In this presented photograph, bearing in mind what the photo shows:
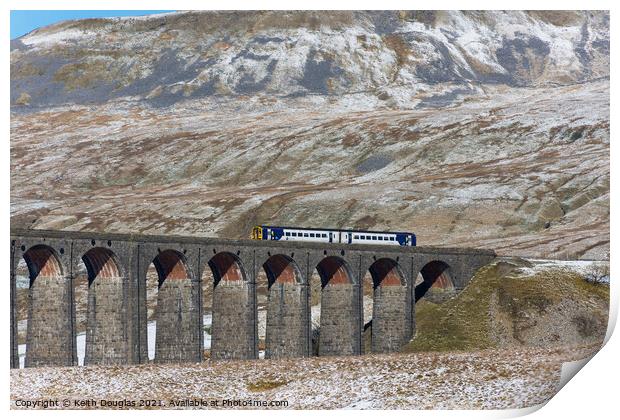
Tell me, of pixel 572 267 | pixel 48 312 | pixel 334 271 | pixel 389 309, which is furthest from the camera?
pixel 389 309

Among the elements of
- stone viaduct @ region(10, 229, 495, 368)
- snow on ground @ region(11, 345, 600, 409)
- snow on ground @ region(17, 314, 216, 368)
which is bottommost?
snow on ground @ region(11, 345, 600, 409)

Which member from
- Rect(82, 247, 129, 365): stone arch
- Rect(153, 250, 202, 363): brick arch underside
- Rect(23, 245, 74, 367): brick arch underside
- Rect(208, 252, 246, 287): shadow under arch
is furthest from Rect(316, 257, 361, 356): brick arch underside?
Rect(23, 245, 74, 367): brick arch underside

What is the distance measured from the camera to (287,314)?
88000 mm

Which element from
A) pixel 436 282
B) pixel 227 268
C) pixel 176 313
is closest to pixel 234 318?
pixel 227 268

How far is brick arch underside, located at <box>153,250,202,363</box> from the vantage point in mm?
79875

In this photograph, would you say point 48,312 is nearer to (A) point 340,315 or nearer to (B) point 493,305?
(A) point 340,315

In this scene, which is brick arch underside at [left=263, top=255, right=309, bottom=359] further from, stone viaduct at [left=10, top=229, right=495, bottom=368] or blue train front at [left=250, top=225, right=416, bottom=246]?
blue train front at [left=250, top=225, right=416, bottom=246]

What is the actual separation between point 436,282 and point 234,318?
930 inches

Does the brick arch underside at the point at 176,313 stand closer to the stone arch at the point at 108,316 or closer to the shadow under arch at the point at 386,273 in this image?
the stone arch at the point at 108,316

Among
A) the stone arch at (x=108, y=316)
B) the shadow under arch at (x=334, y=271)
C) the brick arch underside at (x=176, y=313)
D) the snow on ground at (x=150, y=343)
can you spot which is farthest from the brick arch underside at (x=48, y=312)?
the shadow under arch at (x=334, y=271)

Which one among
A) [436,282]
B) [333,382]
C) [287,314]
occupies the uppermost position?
[436,282]

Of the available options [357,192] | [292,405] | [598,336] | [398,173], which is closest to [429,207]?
[357,192]

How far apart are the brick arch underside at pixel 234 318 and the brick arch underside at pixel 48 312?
14923 mm

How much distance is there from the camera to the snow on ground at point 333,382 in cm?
5412
